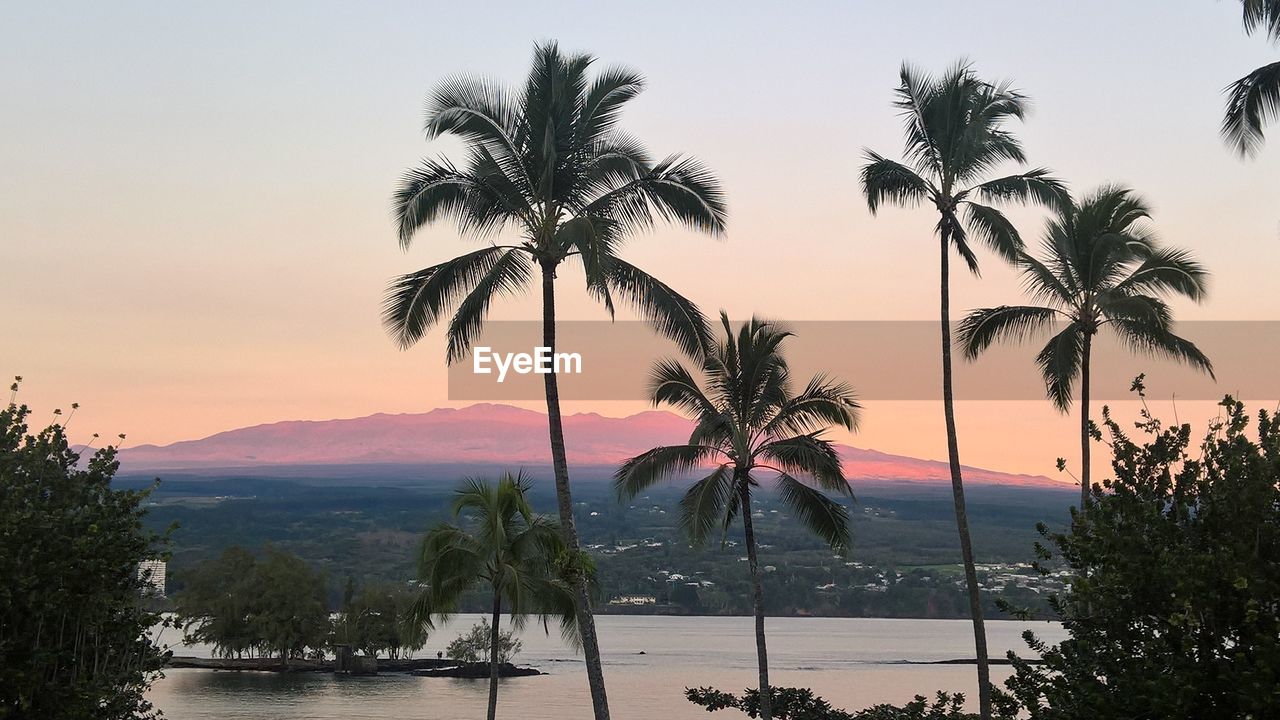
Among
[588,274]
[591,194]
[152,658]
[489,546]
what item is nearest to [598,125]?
[591,194]

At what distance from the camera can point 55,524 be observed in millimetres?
14492

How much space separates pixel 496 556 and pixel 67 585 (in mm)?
A: 14250

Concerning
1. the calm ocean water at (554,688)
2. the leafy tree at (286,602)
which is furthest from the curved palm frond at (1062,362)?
the leafy tree at (286,602)

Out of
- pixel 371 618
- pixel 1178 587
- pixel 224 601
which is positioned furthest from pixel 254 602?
pixel 1178 587

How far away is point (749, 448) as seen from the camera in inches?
1191

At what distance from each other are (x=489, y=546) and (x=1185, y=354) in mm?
17195

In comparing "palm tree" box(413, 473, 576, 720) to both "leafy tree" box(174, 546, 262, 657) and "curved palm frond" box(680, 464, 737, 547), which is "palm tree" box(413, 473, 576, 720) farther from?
"leafy tree" box(174, 546, 262, 657)

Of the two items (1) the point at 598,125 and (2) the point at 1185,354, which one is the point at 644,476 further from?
(2) the point at 1185,354

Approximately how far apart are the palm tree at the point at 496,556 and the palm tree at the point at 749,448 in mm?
2478

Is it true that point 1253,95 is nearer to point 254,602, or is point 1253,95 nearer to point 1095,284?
point 1095,284

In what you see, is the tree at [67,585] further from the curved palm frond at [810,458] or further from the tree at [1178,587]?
the curved palm frond at [810,458]

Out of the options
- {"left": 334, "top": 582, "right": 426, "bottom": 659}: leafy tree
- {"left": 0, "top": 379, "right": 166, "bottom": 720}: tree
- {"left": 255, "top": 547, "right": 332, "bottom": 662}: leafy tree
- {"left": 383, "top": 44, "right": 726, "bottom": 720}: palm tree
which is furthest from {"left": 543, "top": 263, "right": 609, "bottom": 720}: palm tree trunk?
{"left": 334, "top": 582, "right": 426, "bottom": 659}: leafy tree

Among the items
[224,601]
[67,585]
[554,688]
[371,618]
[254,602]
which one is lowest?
[554,688]

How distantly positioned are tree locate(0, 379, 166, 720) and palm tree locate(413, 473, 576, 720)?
11746mm
